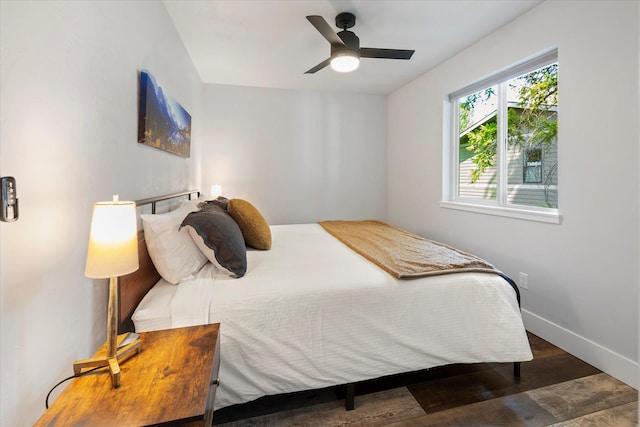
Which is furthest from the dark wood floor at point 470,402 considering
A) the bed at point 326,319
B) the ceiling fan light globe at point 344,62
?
the ceiling fan light globe at point 344,62

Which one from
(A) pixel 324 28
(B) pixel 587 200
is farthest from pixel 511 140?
(A) pixel 324 28

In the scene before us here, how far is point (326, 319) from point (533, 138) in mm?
2254

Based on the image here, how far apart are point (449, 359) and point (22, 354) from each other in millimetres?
1709

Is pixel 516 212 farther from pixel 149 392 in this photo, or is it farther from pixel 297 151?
pixel 297 151

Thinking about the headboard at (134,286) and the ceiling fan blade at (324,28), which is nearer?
the headboard at (134,286)

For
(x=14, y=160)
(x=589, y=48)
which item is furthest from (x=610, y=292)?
(x=14, y=160)

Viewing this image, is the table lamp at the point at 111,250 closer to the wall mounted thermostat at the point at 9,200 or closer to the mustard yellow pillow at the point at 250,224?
the wall mounted thermostat at the point at 9,200

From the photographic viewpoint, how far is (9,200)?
2.65 ft

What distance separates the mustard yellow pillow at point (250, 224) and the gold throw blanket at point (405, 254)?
651 mm

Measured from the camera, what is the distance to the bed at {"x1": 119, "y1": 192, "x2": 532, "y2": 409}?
1.40 meters

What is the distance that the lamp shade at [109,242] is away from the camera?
35.2 inches

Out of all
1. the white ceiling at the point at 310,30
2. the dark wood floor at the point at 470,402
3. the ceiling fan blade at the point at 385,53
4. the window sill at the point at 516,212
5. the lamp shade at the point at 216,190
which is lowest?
the dark wood floor at the point at 470,402

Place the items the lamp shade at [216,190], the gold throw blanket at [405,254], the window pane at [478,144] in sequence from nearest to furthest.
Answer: the gold throw blanket at [405,254] → the window pane at [478,144] → the lamp shade at [216,190]

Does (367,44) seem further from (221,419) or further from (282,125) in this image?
(221,419)
